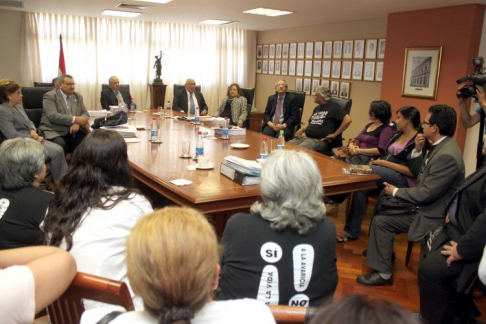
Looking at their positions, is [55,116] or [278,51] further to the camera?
[278,51]

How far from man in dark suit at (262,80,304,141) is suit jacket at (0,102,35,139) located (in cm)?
298

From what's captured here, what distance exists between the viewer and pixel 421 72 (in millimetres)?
5270

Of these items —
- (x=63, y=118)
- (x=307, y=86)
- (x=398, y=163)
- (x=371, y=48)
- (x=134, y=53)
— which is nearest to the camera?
(x=398, y=163)

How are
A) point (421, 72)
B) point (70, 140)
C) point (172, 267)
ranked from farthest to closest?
point (421, 72)
point (70, 140)
point (172, 267)

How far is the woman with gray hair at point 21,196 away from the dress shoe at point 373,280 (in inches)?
79.3

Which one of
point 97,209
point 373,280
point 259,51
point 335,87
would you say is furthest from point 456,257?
point 259,51

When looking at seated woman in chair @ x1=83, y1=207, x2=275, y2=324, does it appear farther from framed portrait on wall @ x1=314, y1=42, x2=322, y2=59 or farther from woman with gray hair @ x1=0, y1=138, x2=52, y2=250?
framed portrait on wall @ x1=314, y1=42, x2=322, y2=59

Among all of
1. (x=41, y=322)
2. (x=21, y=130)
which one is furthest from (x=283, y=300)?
(x=21, y=130)

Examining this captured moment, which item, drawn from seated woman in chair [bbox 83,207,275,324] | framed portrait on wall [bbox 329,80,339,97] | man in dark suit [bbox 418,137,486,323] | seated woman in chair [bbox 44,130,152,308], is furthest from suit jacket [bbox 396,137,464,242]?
framed portrait on wall [bbox 329,80,339,97]

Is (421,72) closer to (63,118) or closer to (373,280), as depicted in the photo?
(373,280)

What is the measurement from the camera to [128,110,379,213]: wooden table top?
2293 millimetres

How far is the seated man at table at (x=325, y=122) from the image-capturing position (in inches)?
187

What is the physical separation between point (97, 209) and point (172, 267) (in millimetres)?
929

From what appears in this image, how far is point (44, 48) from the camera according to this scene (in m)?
7.39
